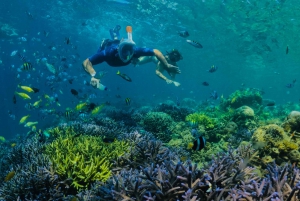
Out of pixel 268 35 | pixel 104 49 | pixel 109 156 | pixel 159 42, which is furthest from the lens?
pixel 159 42

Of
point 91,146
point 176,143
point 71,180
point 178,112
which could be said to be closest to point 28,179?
point 71,180

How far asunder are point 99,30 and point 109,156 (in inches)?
1723

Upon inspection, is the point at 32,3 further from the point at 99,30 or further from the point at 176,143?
the point at 176,143

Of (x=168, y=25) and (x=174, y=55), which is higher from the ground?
(x=174, y=55)

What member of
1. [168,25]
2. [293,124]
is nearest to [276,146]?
[293,124]

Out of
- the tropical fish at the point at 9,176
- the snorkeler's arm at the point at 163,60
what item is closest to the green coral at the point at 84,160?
the tropical fish at the point at 9,176

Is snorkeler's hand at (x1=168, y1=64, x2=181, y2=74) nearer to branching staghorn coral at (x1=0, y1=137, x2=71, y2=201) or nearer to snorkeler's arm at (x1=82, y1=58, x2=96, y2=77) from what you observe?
snorkeler's arm at (x1=82, y1=58, x2=96, y2=77)

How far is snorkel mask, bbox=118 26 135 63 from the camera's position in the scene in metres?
6.64

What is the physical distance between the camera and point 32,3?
32.4 m

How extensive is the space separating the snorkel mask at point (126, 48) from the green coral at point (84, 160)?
3.00 meters

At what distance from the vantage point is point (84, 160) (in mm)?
4422

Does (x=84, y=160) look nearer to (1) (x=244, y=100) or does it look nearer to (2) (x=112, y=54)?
(2) (x=112, y=54)

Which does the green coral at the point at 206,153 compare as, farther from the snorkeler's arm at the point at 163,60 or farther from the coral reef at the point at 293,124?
the snorkeler's arm at the point at 163,60

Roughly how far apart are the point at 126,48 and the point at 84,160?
3.95 metres
